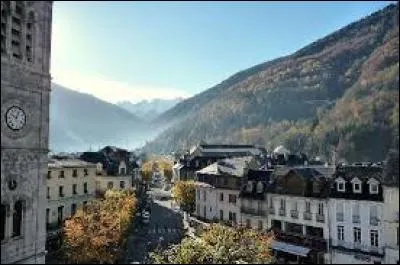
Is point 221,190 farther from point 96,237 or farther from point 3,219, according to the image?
point 3,219

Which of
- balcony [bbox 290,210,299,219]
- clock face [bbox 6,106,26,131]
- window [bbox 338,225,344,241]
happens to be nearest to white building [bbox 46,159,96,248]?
balcony [bbox 290,210,299,219]

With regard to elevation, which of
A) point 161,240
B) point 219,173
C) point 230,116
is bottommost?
point 161,240

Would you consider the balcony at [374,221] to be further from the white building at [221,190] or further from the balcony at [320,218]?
the white building at [221,190]

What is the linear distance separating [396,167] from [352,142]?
4.56m

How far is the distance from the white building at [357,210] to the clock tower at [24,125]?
23.8 m

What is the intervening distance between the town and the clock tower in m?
0.06

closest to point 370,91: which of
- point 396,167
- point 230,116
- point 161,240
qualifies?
point 396,167

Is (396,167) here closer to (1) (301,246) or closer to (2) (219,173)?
(1) (301,246)

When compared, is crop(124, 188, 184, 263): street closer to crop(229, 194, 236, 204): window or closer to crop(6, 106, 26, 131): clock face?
crop(229, 194, 236, 204): window

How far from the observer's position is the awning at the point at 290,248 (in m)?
45.1

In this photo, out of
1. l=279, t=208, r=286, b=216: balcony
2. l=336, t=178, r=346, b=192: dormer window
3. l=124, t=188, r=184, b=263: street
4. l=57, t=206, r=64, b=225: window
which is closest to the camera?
l=336, t=178, r=346, b=192: dormer window

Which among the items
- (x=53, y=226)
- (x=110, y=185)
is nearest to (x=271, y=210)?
(x=53, y=226)

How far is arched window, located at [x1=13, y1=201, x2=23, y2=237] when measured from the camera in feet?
104

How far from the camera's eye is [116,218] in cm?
5303
